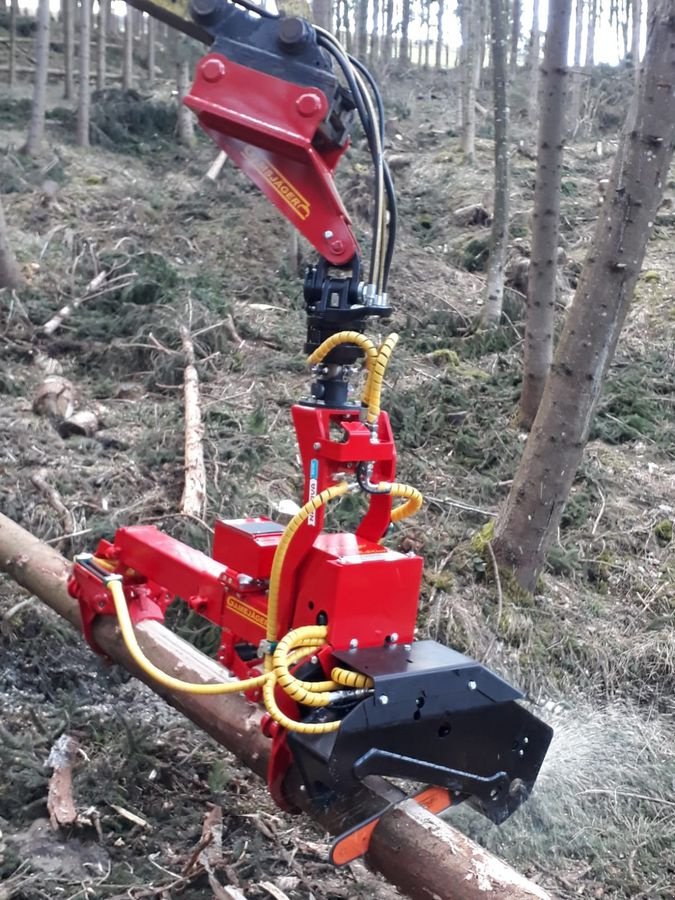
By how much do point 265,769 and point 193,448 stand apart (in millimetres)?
3554

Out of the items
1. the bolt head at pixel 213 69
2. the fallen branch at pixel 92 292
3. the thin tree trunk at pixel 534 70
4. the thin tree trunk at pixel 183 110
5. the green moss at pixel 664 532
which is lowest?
the green moss at pixel 664 532

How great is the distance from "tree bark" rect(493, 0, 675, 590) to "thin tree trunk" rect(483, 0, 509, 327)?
14.8 feet

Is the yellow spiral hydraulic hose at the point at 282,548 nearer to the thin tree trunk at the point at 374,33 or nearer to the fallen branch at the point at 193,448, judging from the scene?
the fallen branch at the point at 193,448

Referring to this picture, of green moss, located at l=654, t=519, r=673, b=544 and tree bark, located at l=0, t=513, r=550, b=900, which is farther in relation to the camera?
green moss, located at l=654, t=519, r=673, b=544

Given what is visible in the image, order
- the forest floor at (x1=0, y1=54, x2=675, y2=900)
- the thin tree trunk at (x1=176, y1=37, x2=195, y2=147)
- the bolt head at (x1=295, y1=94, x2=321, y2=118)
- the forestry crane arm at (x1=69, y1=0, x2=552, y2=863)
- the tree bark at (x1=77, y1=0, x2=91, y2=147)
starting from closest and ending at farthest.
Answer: the forestry crane arm at (x1=69, y1=0, x2=552, y2=863)
the bolt head at (x1=295, y1=94, x2=321, y2=118)
the forest floor at (x1=0, y1=54, x2=675, y2=900)
the tree bark at (x1=77, y1=0, x2=91, y2=147)
the thin tree trunk at (x1=176, y1=37, x2=195, y2=147)

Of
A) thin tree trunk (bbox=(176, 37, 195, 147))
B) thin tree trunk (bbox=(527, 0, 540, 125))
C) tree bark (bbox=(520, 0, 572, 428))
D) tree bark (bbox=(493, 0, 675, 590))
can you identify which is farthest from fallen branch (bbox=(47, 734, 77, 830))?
thin tree trunk (bbox=(527, 0, 540, 125))

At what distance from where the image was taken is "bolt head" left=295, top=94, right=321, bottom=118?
330 cm

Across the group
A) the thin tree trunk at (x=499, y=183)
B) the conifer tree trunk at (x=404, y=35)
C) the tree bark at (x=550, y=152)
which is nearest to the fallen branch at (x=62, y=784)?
the tree bark at (x=550, y=152)

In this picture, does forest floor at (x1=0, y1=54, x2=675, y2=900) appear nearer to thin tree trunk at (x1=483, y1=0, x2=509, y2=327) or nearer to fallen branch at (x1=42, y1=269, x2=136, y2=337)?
fallen branch at (x1=42, y1=269, x2=136, y2=337)

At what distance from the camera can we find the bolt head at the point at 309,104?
3.30 meters

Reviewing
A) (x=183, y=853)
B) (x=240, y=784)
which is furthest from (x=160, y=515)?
(x=183, y=853)

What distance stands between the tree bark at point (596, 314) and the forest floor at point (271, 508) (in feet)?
1.54

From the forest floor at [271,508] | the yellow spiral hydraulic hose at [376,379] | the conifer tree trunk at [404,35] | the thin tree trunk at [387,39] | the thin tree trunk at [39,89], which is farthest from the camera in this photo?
the conifer tree trunk at [404,35]

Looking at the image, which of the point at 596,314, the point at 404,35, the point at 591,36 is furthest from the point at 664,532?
the point at 404,35
